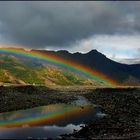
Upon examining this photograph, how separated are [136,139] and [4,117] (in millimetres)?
30498

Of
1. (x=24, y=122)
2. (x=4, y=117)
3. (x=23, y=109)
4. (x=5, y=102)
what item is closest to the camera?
(x=24, y=122)

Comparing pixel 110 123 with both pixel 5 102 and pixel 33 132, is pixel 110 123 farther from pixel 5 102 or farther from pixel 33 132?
pixel 5 102

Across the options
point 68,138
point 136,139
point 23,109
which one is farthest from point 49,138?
point 23,109

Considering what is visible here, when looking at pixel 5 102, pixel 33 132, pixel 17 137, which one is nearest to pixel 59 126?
pixel 33 132

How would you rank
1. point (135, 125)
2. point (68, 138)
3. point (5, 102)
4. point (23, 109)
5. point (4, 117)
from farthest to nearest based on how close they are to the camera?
point (5, 102)
point (23, 109)
point (4, 117)
point (135, 125)
point (68, 138)

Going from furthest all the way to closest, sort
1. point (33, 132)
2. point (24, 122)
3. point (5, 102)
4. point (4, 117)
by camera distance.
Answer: point (5, 102) < point (4, 117) < point (24, 122) < point (33, 132)

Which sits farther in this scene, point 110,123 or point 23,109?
point 23,109

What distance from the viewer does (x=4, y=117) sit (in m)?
60.3

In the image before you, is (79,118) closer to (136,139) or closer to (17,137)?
(17,137)

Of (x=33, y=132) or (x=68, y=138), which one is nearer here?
(x=68, y=138)

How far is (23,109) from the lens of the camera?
73625mm

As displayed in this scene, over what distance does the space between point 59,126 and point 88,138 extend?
12.9 meters

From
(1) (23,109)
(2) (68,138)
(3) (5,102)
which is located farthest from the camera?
(3) (5,102)

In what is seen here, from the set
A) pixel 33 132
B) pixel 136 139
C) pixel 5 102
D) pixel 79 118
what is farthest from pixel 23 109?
pixel 136 139
